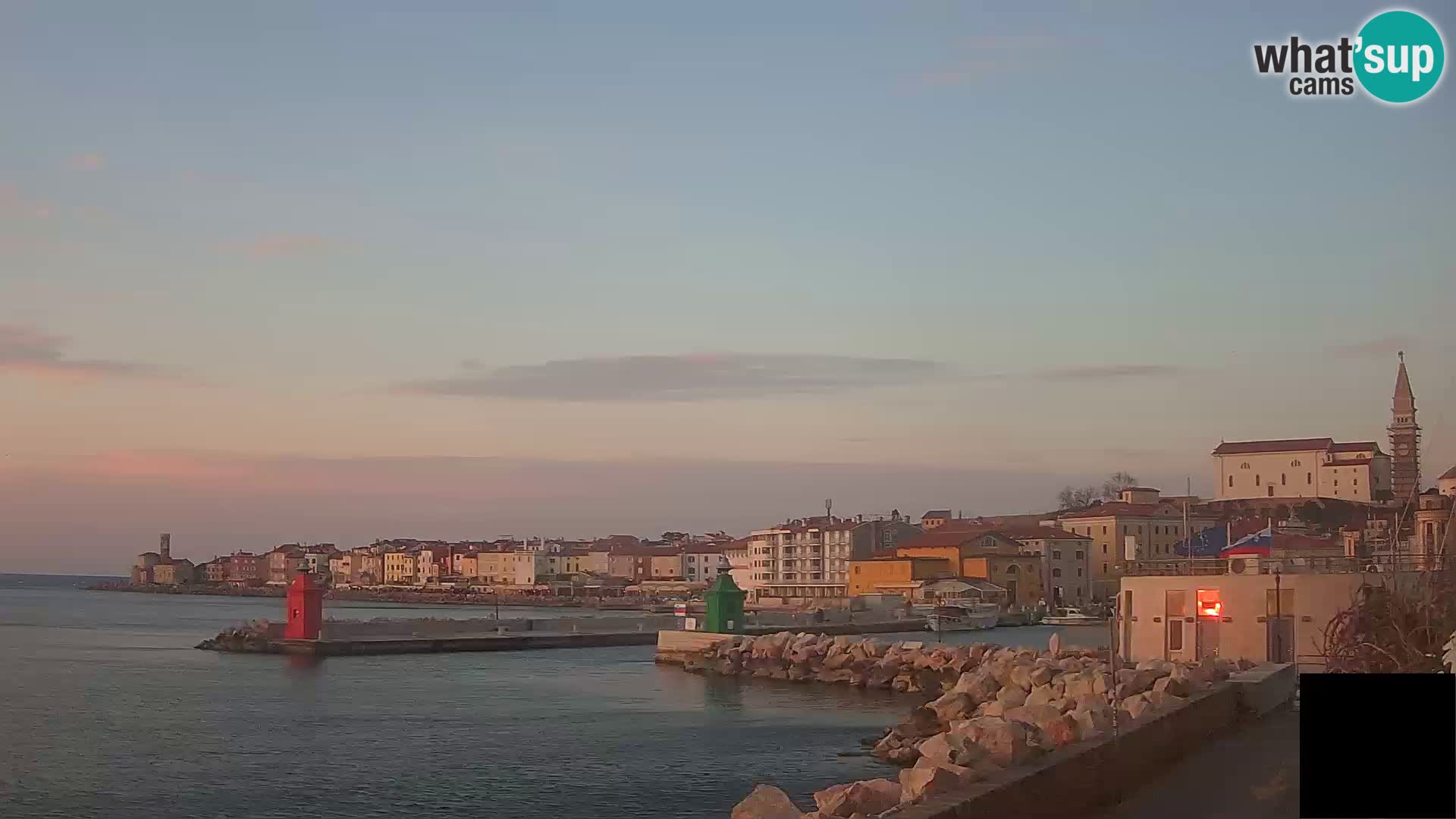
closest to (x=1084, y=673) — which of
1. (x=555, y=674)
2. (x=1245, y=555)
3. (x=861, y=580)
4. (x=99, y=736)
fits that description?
(x=1245, y=555)

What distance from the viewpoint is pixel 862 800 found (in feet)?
38.4

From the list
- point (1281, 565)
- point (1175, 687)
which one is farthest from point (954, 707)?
point (1175, 687)

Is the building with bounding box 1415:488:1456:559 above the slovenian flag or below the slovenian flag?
above

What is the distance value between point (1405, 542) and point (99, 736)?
2640 centimetres

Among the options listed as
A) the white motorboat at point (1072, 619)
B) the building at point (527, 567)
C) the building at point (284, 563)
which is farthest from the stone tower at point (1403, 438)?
the building at point (284, 563)

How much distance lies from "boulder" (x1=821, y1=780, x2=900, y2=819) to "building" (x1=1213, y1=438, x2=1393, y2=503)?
92.1 metres

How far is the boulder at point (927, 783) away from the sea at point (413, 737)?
7386mm

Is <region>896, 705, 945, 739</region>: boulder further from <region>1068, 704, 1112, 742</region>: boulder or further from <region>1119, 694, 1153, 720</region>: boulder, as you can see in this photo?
<region>1068, 704, 1112, 742</region>: boulder

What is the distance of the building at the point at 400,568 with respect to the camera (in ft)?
572

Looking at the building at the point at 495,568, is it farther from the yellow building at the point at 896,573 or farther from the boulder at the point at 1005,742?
the boulder at the point at 1005,742

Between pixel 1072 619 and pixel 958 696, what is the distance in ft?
202

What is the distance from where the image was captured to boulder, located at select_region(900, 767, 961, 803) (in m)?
10.4

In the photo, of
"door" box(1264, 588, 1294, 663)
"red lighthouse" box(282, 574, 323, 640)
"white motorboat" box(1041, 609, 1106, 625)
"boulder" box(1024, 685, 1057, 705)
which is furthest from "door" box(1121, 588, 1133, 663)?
"white motorboat" box(1041, 609, 1106, 625)

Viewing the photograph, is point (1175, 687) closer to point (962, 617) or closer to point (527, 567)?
point (962, 617)
